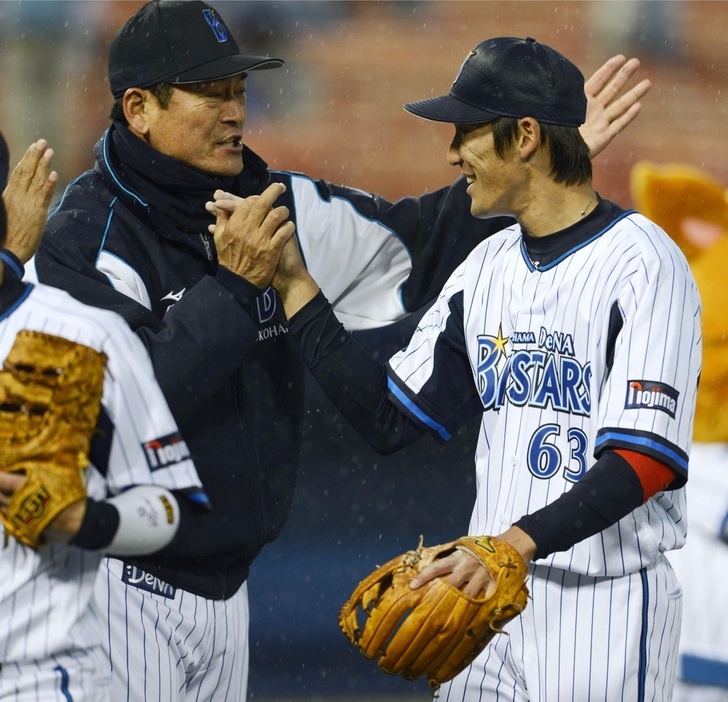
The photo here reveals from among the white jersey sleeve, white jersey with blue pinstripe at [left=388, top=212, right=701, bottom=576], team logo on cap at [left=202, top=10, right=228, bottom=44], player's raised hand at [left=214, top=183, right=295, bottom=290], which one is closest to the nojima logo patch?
white jersey with blue pinstripe at [left=388, top=212, right=701, bottom=576]

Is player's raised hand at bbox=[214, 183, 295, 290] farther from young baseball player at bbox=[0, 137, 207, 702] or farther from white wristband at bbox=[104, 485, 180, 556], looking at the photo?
white wristband at bbox=[104, 485, 180, 556]

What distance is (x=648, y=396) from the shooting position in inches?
91.3

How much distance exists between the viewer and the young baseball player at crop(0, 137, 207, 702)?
1.85 m

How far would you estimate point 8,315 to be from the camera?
1904 millimetres

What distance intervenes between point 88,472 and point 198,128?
1121 mm

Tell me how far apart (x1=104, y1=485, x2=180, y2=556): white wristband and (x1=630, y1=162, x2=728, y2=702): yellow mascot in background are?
2372 mm

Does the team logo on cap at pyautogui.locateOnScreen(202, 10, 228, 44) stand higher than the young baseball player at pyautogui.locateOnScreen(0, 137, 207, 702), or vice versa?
the team logo on cap at pyautogui.locateOnScreen(202, 10, 228, 44)

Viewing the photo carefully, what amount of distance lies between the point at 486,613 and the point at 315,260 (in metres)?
1.16

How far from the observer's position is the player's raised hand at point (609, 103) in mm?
2973

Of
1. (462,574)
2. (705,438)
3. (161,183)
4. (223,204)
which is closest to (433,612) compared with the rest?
(462,574)

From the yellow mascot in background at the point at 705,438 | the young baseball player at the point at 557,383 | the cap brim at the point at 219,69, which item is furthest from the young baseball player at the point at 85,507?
the yellow mascot in background at the point at 705,438

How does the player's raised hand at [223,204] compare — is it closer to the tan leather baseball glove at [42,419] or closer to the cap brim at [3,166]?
the cap brim at [3,166]

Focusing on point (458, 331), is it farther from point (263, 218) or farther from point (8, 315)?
point (8, 315)

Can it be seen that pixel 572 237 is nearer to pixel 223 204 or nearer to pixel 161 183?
pixel 223 204
